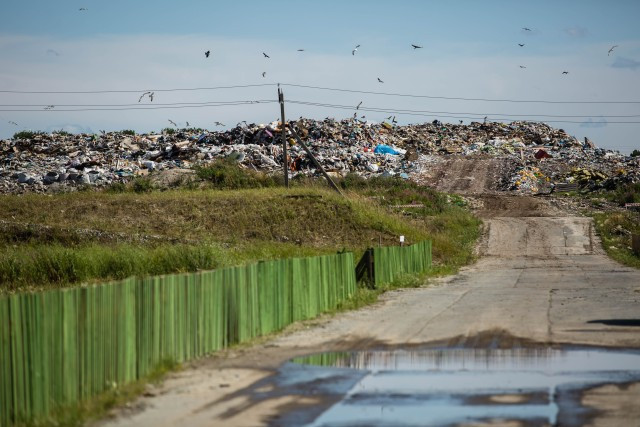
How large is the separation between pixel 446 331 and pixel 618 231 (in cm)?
3302

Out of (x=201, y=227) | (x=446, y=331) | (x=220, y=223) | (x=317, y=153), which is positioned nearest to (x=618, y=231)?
(x=220, y=223)

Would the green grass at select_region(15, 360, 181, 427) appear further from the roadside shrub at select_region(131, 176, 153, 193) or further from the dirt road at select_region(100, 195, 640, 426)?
the roadside shrub at select_region(131, 176, 153, 193)

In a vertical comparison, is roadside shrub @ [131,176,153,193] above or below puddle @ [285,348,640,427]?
above

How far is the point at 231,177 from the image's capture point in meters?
52.1

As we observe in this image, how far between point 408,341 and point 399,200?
3846cm

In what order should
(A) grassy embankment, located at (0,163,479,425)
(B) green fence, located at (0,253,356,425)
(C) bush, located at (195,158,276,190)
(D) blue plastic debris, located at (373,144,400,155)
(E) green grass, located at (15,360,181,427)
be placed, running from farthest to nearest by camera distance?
(D) blue plastic debris, located at (373,144,400,155)
(C) bush, located at (195,158,276,190)
(A) grassy embankment, located at (0,163,479,425)
(B) green fence, located at (0,253,356,425)
(E) green grass, located at (15,360,181,427)

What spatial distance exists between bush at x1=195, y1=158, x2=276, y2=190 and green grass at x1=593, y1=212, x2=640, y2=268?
17781 millimetres

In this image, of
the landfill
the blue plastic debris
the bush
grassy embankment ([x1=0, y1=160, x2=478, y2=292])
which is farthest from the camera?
the blue plastic debris

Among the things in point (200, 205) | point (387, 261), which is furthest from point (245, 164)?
point (387, 261)

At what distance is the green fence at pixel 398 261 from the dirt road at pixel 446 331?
106cm

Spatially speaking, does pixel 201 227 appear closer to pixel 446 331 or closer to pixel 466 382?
pixel 446 331

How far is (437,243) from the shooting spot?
137 ft

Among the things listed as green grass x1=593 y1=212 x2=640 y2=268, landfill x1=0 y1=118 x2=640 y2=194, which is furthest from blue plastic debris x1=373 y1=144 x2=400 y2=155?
green grass x1=593 y1=212 x2=640 y2=268

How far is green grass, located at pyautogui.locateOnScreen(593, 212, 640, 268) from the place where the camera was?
4193 cm
